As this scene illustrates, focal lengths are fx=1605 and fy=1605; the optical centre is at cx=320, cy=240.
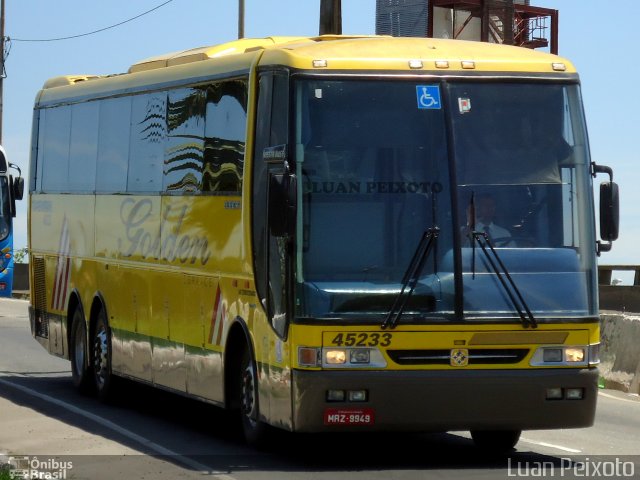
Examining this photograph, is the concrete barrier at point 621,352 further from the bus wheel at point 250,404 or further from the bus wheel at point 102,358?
the bus wheel at point 250,404

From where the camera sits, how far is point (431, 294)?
1198 centimetres

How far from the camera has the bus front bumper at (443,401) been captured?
38.5 feet

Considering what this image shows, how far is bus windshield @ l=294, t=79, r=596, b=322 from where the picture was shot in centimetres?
1197

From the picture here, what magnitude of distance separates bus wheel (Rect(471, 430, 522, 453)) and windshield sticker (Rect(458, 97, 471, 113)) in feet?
8.71

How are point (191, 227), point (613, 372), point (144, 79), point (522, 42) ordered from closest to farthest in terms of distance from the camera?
point (191, 227), point (144, 79), point (613, 372), point (522, 42)

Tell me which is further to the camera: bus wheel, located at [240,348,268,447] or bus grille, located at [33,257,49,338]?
bus grille, located at [33,257,49,338]

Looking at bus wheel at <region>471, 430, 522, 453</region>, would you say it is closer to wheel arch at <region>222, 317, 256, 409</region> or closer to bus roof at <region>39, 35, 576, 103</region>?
wheel arch at <region>222, 317, 256, 409</region>

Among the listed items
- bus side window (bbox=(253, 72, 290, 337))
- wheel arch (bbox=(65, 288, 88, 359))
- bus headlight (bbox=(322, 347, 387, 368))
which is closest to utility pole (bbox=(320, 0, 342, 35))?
wheel arch (bbox=(65, 288, 88, 359))

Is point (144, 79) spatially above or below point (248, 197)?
above

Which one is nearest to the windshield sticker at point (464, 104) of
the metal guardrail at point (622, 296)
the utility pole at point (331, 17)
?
the utility pole at point (331, 17)

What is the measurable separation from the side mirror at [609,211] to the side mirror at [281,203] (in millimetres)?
2505

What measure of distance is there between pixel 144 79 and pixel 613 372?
7391 millimetres

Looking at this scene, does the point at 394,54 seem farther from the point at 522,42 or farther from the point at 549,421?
the point at 522,42

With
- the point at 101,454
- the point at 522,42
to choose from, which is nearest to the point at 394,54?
the point at 101,454
